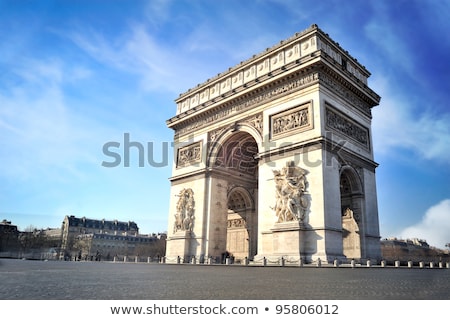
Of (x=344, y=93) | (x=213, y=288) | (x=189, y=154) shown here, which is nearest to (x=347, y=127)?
(x=344, y=93)

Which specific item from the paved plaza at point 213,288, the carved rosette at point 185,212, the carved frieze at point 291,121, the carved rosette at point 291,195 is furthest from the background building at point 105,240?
the paved plaza at point 213,288

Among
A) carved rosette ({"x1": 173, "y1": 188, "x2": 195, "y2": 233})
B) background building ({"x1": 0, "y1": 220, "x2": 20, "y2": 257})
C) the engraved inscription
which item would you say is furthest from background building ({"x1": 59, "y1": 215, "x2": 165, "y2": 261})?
the engraved inscription

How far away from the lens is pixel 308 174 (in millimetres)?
16656

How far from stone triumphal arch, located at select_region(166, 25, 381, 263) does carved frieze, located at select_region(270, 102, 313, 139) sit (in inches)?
2.2

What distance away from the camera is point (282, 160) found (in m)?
18.0

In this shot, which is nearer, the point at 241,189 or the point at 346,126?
the point at 346,126

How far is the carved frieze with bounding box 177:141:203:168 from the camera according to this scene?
23.6 meters

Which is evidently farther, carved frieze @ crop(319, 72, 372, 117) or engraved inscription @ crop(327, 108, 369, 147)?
carved frieze @ crop(319, 72, 372, 117)

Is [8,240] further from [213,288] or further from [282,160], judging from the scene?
[213,288]

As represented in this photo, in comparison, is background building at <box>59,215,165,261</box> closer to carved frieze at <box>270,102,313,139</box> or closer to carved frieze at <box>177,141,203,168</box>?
carved frieze at <box>177,141,203,168</box>

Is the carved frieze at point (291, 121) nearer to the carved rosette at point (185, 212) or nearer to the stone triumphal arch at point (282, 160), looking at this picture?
the stone triumphal arch at point (282, 160)

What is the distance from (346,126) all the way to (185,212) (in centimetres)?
1121

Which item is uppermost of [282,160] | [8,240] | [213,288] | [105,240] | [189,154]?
[189,154]

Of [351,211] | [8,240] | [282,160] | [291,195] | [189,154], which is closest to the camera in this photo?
[291,195]
